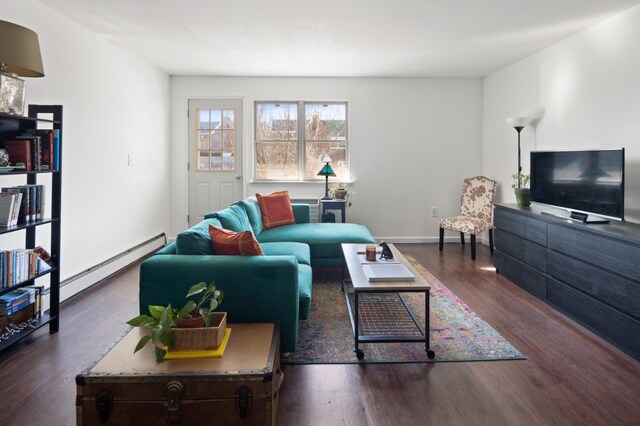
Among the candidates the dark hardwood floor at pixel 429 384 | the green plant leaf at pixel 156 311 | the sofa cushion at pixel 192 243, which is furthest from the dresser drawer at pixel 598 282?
the green plant leaf at pixel 156 311

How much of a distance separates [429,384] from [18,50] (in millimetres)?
2832

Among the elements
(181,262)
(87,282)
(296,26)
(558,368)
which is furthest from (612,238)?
(87,282)

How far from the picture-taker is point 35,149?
8.16ft

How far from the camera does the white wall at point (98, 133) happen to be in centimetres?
323

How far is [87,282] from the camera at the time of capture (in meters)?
3.67

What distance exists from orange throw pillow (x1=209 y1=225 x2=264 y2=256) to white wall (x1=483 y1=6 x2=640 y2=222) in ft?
9.96

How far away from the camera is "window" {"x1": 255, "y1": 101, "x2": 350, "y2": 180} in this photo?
580cm

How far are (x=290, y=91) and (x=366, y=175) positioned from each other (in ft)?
5.34

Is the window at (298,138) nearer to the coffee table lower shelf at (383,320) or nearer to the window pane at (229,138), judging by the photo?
the window pane at (229,138)

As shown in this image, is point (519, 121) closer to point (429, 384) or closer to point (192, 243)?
point (429, 384)

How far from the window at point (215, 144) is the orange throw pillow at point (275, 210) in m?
1.50

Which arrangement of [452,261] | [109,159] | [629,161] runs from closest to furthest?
[629,161]
[109,159]
[452,261]

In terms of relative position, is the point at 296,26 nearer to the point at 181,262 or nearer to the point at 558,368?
the point at 181,262

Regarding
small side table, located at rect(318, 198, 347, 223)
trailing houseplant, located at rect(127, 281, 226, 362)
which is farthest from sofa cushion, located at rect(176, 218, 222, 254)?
small side table, located at rect(318, 198, 347, 223)
